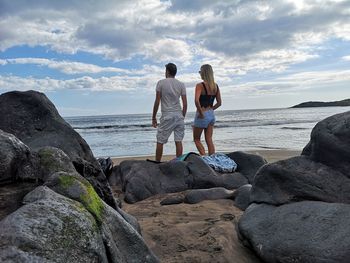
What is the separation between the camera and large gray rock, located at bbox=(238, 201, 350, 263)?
11.6 feet

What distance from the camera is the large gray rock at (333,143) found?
165 inches

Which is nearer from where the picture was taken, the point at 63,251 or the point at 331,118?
the point at 63,251

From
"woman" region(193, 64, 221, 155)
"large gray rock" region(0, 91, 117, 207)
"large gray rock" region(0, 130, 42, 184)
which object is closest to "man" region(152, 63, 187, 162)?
"woman" region(193, 64, 221, 155)

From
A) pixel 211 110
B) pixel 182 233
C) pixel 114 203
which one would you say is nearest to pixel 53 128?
pixel 114 203

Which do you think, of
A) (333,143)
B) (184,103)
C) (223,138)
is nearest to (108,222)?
(333,143)

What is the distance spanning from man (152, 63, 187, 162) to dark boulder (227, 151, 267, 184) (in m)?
1.20

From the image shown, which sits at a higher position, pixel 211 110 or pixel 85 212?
pixel 211 110

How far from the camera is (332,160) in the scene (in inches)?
169

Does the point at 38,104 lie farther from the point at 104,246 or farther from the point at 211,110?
the point at 211,110

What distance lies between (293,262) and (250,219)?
0.78 metres

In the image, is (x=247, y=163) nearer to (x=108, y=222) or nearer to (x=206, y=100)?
(x=206, y=100)

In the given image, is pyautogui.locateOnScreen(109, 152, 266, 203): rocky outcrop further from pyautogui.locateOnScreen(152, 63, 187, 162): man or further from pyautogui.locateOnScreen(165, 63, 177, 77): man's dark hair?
pyautogui.locateOnScreen(165, 63, 177, 77): man's dark hair

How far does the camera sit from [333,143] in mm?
4230

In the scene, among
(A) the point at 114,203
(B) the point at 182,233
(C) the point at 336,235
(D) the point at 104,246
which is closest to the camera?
(D) the point at 104,246
